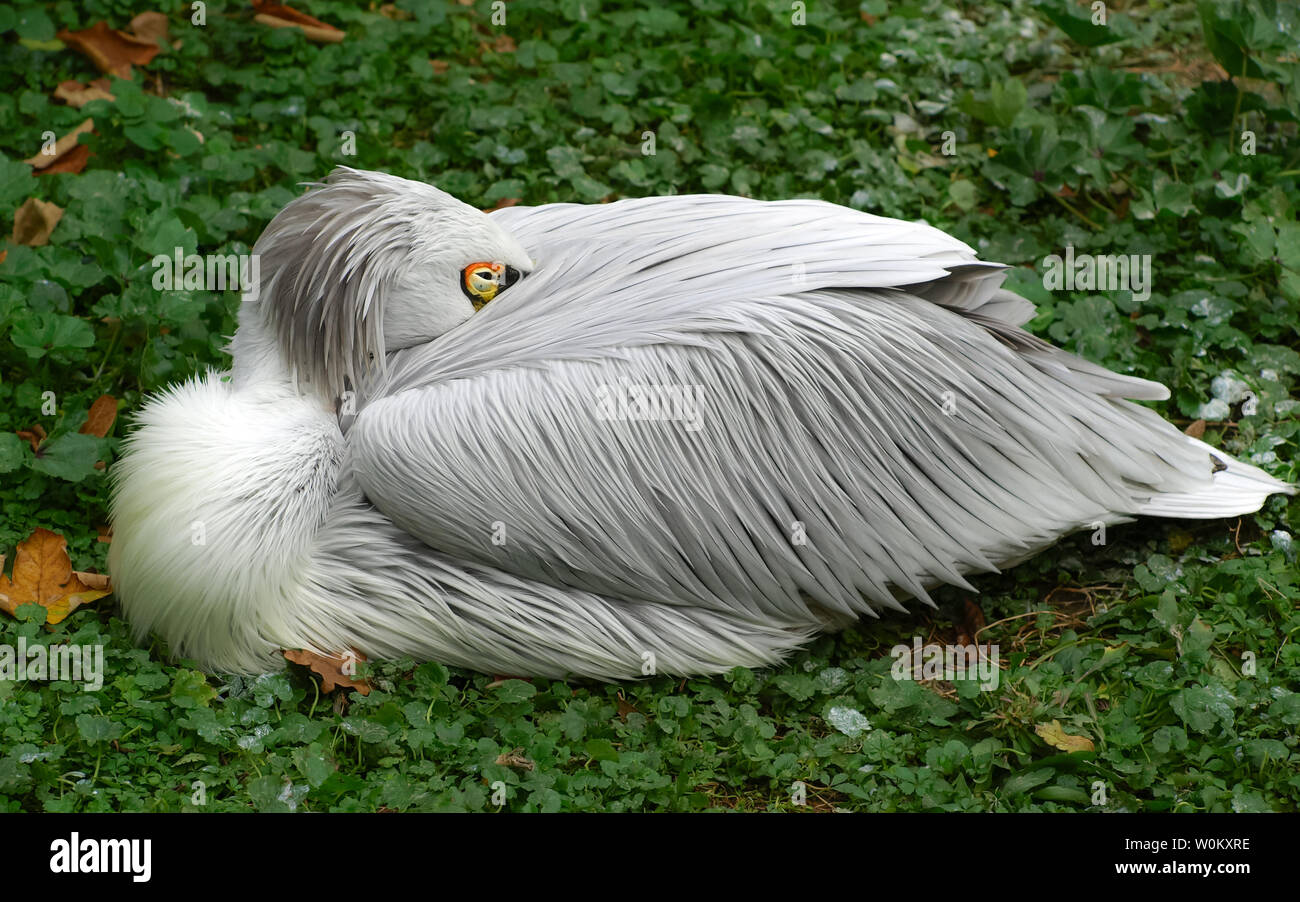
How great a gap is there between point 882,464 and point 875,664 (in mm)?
563

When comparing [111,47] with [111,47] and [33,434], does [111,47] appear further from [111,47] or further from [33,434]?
[33,434]

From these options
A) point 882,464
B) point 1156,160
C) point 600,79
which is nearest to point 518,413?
point 882,464

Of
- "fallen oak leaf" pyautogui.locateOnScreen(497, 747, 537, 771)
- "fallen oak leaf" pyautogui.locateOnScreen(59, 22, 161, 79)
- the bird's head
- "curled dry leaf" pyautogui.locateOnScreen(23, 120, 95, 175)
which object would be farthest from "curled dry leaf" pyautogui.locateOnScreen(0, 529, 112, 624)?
"fallen oak leaf" pyautogui.locateOnScreen(59, 22, 161, 79)

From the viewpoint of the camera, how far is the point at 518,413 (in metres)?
3.76

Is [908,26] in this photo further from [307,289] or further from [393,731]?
[393,731]

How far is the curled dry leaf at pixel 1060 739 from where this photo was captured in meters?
3.72

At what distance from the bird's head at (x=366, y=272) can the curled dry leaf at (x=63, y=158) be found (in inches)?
74.0

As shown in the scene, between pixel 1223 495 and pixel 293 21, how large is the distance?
412 cm

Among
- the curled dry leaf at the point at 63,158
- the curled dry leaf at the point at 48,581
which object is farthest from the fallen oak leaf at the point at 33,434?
the curled dry leaf at the point at 63,158

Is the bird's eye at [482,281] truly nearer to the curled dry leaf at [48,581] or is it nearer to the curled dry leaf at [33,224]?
the curled dry leaf at [48,581]

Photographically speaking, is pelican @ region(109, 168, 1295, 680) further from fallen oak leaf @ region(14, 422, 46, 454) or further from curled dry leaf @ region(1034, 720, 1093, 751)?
fallen oak leaf @ region(14, 422, 46, 454)

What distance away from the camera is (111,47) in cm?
592

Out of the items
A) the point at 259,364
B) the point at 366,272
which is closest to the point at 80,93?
the point at 259,364

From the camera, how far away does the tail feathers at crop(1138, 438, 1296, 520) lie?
4199 mm
